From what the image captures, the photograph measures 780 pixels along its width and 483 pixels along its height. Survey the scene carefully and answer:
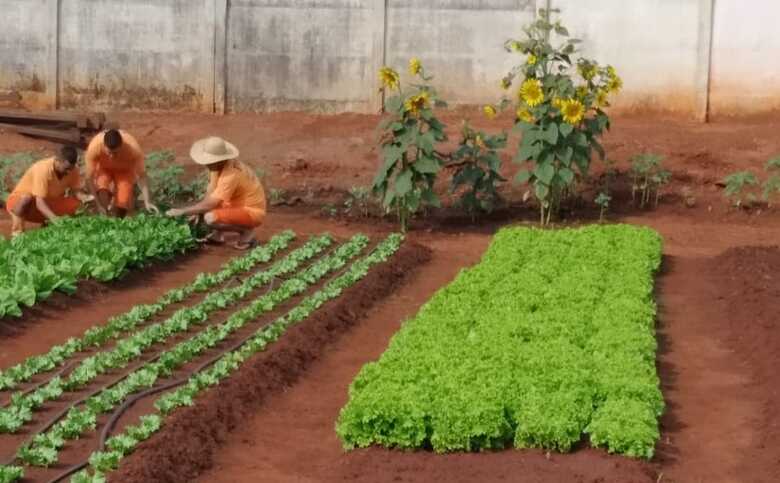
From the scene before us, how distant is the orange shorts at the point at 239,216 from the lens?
16.0m

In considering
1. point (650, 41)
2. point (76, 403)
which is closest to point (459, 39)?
point (650, 41)

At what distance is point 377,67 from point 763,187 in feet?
19.3

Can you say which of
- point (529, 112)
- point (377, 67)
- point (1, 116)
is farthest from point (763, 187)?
point (1, 116)

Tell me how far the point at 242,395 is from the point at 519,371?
1.85 m

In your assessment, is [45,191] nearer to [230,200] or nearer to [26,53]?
[230,200]

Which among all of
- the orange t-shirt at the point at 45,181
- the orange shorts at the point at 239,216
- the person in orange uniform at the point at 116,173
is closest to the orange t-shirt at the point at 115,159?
the person in orange uniform at the point at 116,173

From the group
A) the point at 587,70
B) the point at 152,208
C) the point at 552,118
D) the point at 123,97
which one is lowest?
the point at 152,208

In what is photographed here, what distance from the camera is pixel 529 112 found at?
57.7 ft

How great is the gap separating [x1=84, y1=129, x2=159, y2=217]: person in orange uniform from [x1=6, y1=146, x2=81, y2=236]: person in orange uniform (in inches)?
11.6

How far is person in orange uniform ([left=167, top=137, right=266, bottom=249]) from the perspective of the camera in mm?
16000

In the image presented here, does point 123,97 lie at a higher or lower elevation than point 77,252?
higher

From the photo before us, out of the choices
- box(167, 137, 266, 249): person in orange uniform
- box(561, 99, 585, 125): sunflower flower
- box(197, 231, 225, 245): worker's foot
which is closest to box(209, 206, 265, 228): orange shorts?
box(167, 137, 266, 249): person in orange uniform

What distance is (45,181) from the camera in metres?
16.0

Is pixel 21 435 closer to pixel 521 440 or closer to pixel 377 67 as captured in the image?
pixel 521 440
